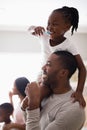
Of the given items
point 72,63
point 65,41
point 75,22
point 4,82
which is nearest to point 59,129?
point 72,63

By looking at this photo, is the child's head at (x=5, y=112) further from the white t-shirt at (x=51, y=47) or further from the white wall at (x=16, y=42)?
the white wall at (x=16, y=42)

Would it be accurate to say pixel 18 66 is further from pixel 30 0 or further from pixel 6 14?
pixel 30 0

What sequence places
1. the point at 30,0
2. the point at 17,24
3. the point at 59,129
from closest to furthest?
the point at 59,129, the point at 30,0, the point at 17,24

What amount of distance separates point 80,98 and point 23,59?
1891 mm

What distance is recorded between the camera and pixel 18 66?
2.85 metres

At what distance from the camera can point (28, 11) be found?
7.64 ft

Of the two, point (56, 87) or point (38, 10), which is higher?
point (38, 10)

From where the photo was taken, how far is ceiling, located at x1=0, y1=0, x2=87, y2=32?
209cm

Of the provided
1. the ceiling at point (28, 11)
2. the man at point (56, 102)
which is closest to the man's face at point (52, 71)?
the man at point (56, 102)

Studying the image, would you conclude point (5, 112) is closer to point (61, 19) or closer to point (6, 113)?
point (6, 113)

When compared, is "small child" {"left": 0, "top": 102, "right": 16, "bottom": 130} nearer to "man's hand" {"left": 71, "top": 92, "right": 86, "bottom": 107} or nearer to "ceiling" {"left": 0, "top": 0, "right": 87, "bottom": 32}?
"man's hand" {"left": 71, "top": 92, "right": 86, "bottom": 107}

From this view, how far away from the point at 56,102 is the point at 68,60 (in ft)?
0.66

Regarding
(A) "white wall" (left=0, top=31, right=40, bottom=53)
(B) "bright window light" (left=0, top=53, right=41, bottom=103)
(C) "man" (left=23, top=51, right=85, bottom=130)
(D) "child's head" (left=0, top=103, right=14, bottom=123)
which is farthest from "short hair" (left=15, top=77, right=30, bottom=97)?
(A) "white wall" (left=0, top=31, right=40, bottom=53)

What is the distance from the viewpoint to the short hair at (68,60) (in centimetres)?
106
